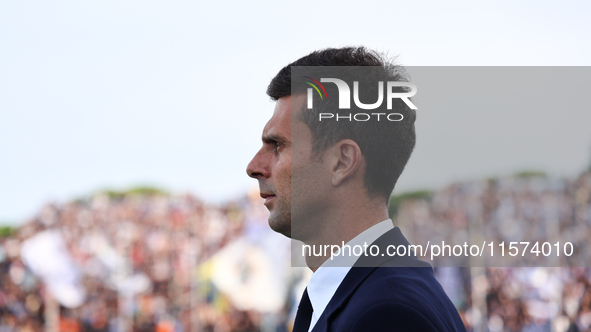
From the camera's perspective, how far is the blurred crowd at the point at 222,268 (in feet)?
46.4

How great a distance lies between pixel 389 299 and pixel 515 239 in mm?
16198

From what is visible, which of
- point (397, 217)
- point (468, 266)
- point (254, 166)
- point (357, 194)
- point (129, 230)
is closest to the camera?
point (357, 194)

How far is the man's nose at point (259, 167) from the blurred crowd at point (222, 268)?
13080 mm

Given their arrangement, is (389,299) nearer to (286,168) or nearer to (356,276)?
(356,276)

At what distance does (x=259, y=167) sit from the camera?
6.13 ft

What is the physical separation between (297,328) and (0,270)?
15.3m

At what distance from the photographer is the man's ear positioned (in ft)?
5.61

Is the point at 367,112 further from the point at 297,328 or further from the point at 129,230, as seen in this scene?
the point at 129,230

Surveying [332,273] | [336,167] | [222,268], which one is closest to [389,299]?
[332,273]

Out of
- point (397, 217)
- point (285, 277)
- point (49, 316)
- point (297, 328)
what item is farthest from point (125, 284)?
point (297, 328)

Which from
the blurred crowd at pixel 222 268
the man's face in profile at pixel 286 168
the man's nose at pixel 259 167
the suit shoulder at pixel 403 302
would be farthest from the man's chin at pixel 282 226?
the blurred crowd at pixel 222 268

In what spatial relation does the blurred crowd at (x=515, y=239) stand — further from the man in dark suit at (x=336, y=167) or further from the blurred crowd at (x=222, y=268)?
the man in dark suit at (x=336, y=167)

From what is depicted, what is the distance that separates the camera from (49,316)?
46.9 feet

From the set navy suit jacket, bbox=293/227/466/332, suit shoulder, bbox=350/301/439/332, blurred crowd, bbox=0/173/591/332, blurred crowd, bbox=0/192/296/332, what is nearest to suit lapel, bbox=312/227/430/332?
navy suit jacket, bbox=293/227/466/332
